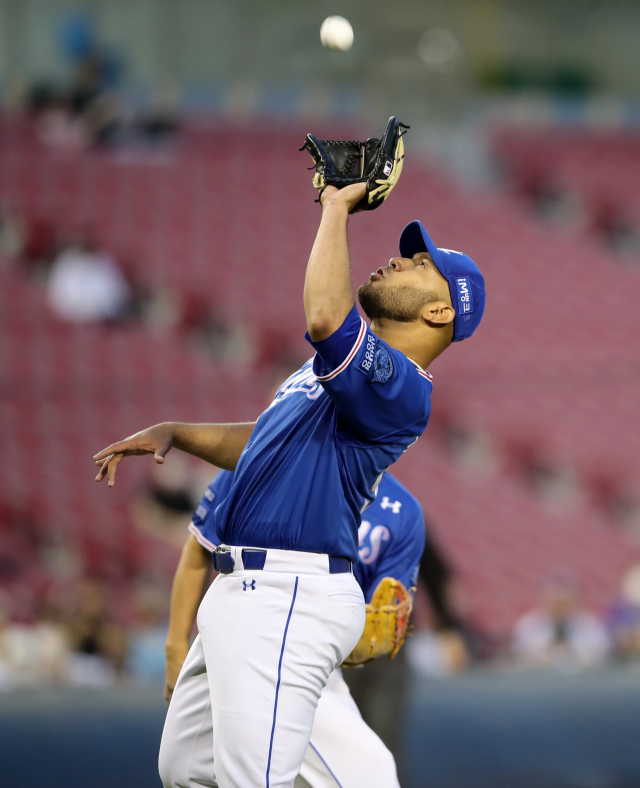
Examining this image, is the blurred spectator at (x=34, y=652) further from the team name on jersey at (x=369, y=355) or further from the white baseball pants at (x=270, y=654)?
the team name on jersey at (x=369, y=355)

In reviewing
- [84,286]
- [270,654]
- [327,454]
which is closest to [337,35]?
[327,454]

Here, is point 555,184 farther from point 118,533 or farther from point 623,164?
point 118,533

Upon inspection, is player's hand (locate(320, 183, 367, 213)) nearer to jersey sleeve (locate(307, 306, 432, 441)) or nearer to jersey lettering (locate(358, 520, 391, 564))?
jersey sleeve (locate(307, 306, 432, 441))

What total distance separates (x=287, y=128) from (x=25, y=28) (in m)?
4.04

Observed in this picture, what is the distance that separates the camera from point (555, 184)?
13.4 meters

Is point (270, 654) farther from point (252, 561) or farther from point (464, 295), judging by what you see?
point (464, 295)

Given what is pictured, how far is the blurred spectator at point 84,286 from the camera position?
9750mm

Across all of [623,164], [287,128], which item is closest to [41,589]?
[287,128]

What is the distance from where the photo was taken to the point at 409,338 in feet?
8.62

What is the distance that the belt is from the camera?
2420 mm

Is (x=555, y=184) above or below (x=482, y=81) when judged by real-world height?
below

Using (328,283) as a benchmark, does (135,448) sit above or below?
below

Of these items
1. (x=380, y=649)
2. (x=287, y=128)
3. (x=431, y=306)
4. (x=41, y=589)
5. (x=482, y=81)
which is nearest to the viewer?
(x=431, y=306)

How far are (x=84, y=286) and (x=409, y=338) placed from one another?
7.57 m
